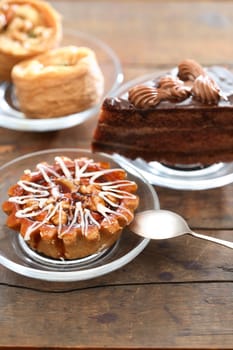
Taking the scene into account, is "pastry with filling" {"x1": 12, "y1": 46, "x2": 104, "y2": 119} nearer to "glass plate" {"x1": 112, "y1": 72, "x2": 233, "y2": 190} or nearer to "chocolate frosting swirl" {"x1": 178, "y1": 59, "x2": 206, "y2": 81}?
"glass plate" {"x1": 112, "y1": 72, "x2": 233, "y2": 190}

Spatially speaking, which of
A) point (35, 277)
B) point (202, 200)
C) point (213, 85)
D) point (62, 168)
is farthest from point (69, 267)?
point (213, 85)

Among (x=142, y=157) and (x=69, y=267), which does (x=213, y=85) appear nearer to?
(x=142, y=157)

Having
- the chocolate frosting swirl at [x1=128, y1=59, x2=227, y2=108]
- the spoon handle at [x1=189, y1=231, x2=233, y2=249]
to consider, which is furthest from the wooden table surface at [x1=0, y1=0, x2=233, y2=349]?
the chocolate frosting swirl at [x1=128, y1=59, x2=227, y2=108]

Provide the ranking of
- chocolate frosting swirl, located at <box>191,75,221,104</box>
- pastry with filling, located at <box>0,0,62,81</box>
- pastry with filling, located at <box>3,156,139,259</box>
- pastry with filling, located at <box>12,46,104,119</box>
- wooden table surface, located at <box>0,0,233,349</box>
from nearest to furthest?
wooden table surface, located at <box>0,0,233,349</box> → pastry with filling, located at <box>3,156,139,259</box> → chocolate frosting swirl, located at <box>191,75,221,104</box> → pastry with filling, located at <box>12,46,104,119</box> → pastry with filling, located at <box>0,0,62,81</box>

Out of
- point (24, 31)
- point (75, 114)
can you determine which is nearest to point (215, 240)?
point (75, 114)

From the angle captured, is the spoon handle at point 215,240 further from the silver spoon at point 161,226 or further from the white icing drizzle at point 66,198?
the white icing drizzle at point 66,198

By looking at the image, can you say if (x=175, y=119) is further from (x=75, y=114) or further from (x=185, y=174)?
(x=75, y=114)
